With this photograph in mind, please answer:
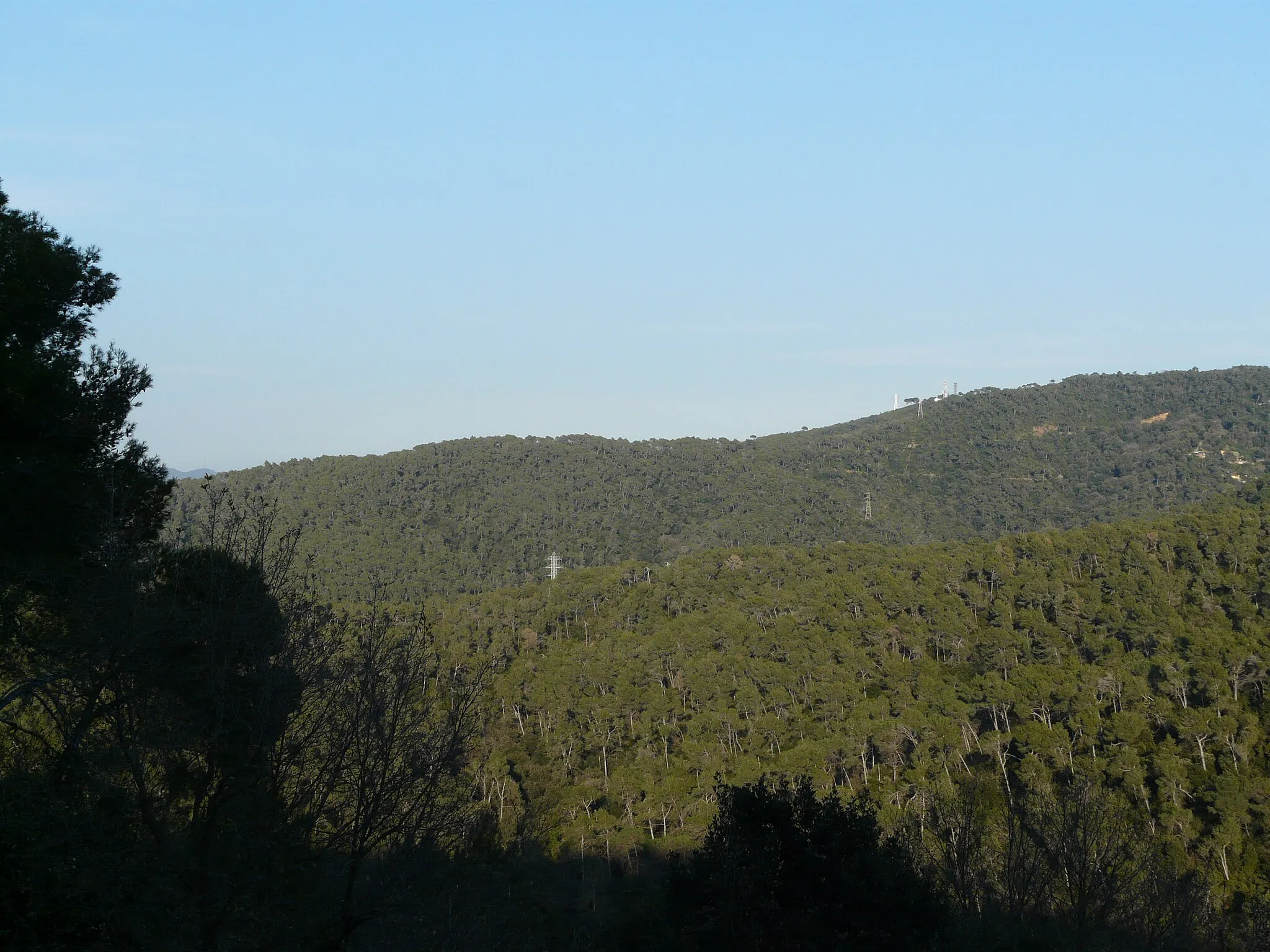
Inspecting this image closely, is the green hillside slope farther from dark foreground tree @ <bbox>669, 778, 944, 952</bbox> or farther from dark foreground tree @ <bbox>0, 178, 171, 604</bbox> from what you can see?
dark foreground tree @ <bbox>0, 178, 171, 604</bbox>

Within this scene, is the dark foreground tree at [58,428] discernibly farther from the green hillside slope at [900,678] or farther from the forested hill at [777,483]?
the forested hill at [777,483]

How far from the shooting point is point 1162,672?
5103 cm

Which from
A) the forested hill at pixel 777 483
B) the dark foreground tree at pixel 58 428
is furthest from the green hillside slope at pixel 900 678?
the forested hill at pixel 777 483

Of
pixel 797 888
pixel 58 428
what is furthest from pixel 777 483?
pixel 58 428

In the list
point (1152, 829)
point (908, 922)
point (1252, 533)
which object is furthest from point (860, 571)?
point (908, 922)

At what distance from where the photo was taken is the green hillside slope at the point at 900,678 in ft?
149

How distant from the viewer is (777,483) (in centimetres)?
14750

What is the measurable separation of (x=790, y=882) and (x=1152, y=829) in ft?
98.1

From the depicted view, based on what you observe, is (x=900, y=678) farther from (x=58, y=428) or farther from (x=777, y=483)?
(x=777, y=483)

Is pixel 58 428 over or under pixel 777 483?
under

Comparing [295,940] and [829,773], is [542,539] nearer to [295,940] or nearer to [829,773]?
[829,773]

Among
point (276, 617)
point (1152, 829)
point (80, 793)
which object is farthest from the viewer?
point (1152, 829)

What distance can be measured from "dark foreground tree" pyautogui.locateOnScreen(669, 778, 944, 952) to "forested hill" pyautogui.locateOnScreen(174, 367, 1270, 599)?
7597 centimetres

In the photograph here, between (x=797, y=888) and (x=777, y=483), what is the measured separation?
132m
